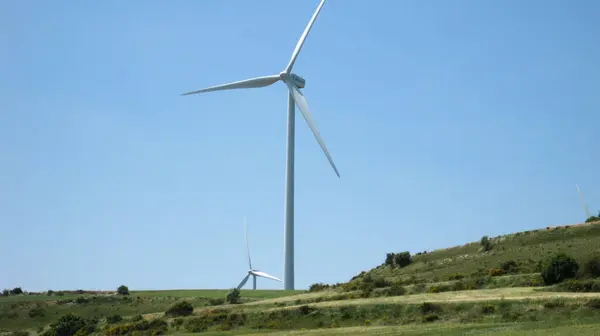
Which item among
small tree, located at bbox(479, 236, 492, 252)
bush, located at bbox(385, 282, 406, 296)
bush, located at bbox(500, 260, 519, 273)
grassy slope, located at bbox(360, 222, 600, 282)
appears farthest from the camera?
small tree, located at bbox(479, 236, 492, 252)

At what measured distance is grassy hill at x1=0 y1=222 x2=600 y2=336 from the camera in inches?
2020

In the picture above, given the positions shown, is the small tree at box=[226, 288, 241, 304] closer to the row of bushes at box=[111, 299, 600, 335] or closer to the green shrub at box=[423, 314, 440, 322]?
the row of bushes at box=[111, 299, 600, 335]

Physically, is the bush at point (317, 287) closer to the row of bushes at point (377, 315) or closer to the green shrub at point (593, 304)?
the row of bushes at point (377, 315)

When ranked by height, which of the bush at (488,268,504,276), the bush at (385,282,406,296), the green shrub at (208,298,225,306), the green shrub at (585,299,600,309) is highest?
the green shrub at (208,298,225,306)

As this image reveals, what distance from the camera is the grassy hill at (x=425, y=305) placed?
51.3 meters

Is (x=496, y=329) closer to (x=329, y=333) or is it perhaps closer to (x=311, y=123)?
(x=329, y=333)

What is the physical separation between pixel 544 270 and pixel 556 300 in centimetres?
1513

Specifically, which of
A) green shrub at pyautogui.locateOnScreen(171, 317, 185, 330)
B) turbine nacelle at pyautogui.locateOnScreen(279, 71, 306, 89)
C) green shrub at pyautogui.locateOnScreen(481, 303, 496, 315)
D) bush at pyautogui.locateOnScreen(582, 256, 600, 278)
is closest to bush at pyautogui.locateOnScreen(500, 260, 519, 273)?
bush at pyautogui.locateOnScreen(582, 256, 600, 278)

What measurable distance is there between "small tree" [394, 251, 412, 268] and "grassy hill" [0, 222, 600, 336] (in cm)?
20

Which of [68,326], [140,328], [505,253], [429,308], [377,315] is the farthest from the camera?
[505,253]

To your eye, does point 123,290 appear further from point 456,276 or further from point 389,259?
point 456,276

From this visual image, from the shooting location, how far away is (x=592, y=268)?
69.5 m

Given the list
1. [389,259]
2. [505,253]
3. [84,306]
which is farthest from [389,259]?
[84,306]

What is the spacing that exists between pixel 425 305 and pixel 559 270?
15.8 meters
